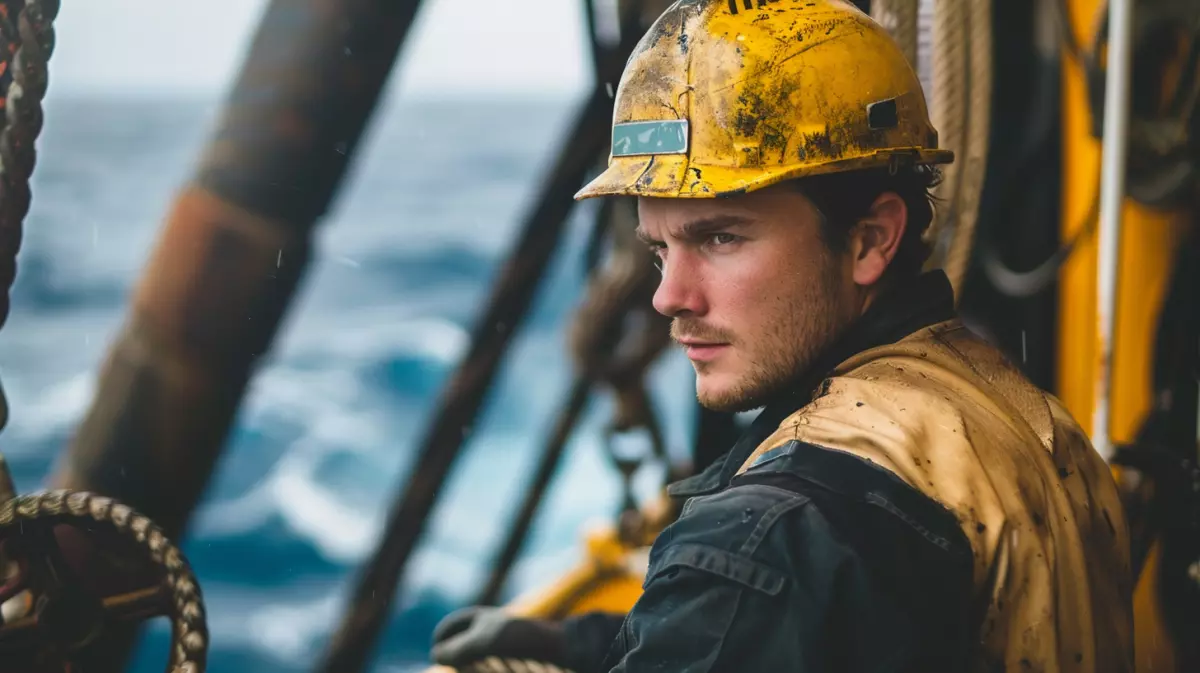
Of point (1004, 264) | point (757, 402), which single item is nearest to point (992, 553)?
point (757, 402)

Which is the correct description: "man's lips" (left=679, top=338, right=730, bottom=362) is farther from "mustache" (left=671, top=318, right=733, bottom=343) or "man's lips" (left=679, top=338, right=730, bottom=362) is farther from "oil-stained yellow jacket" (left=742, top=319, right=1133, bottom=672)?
"oil-stained yellow jacket" (left=742, top=319, right=1133, bottom=672)

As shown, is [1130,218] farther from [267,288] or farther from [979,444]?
[267,288]

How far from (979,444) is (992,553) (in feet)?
0.38

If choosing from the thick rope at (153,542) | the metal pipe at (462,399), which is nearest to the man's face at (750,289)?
the thick rope at (153,542)

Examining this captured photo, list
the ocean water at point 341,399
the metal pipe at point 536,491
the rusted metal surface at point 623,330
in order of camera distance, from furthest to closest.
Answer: the ocean water at point 341,399, the metal pipe at point 536,491, the rusted metal surface at point 623,330

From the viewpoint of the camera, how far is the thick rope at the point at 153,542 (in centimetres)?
127

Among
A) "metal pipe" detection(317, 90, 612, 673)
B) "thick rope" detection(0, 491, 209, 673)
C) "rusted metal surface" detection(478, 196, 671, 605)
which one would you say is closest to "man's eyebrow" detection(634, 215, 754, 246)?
"thick rope" detection(0, 491, 209, 673)

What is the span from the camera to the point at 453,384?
3.39m

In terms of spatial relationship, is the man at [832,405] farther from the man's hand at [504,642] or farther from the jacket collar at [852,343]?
the man's hand at [504,642]

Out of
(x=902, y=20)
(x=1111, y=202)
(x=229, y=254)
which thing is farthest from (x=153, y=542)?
(x=1111, y=202)

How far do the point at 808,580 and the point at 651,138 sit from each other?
22.9 inches

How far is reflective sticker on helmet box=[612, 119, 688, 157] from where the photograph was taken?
133 cm

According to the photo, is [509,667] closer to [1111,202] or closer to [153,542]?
[153,542]

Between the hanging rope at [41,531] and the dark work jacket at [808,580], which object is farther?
the hanging rope at [41,531]
